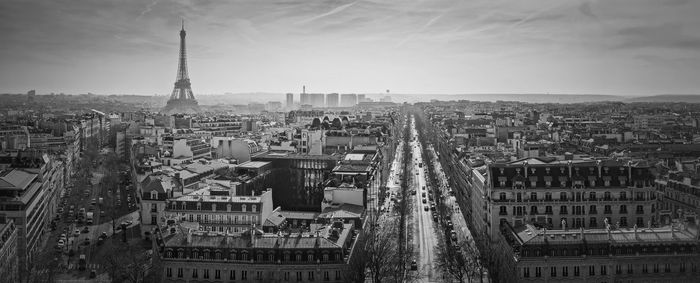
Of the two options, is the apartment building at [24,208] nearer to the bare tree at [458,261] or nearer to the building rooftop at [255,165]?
the building rooftop at [255,165]

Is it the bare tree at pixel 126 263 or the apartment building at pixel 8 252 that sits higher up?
the apartment building at pixel 8 252

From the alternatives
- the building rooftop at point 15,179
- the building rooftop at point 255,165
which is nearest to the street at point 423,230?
the building rooftop at point 255,165

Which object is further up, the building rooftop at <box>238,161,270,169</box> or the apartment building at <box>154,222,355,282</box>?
the building rooftop at <box>238,161,270,169</box>

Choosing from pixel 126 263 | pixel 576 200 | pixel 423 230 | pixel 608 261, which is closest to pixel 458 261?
pixel 608 261

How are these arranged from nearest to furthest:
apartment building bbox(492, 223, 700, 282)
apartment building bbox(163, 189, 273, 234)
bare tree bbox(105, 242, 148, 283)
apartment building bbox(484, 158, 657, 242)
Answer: apartment building bbox(492, 223, 700, 282), bare tree bbox(105, 242, 148, 283), apartment building bbox(484, 158, 657, 242), apartment building bbox(163, 189, 273, 234)

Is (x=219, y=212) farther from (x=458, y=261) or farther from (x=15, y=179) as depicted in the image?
(x=458, y=261)

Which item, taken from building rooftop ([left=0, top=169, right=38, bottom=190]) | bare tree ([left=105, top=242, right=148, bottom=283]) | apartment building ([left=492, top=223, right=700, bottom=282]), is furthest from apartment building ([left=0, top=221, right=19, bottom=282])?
apartment building ([left=492, top=223, right=700, bottom=282])

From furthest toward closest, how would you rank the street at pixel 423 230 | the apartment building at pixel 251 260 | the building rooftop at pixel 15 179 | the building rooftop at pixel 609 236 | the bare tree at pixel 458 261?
1. the building rooftop at pixel 15 179
2. the street at pixel 423 230
3. the bare tree at pixel 458 261
4. the building rooftop at pixel 609 236
5. the apartment building at pixel 251 260

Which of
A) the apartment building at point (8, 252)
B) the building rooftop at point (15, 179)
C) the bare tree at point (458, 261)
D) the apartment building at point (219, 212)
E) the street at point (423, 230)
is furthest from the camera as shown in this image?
the apartment building at point (219, 212)

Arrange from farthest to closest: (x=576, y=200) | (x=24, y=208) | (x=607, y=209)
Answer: (x=607, y=209), (x=576, y=200), (x=24, y=208)

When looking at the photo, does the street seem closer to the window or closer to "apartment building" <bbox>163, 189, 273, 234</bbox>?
"apartment building" <bbox>163, 189, 273, 234</bbox>

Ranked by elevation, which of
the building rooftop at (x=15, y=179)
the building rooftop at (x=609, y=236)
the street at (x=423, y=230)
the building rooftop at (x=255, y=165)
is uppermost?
the building rooftop at (x=15, y=179)
